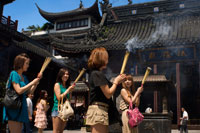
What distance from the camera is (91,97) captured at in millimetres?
2807

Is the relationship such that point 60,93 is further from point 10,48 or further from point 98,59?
point 10,48

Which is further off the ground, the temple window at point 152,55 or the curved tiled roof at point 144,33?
the curved tiled roof at point 144,33

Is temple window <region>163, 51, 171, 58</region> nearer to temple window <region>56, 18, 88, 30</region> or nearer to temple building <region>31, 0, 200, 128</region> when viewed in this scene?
temple building <region>31, 0, 200, 128</region>

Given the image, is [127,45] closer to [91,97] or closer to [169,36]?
[169,36]

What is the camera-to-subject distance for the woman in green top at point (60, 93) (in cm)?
404

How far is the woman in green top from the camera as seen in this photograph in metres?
4.04

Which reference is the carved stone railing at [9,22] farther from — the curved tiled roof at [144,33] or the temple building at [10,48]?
the curved tiled roof at [144,33]

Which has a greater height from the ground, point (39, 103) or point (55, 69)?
point (55, 69)

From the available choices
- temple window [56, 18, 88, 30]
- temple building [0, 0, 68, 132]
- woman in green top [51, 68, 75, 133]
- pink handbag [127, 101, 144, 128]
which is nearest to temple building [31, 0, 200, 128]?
temple building [0, 0, 68, 132]

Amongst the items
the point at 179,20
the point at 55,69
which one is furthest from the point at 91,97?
the point at 55,69

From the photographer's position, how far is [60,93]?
4.22 m

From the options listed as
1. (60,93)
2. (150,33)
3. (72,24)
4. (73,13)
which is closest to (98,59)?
(60,93)

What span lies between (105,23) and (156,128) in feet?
28.8

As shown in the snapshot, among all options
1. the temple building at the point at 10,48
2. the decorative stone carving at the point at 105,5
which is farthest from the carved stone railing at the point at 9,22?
the decorative stone carving at the point at 105,5
